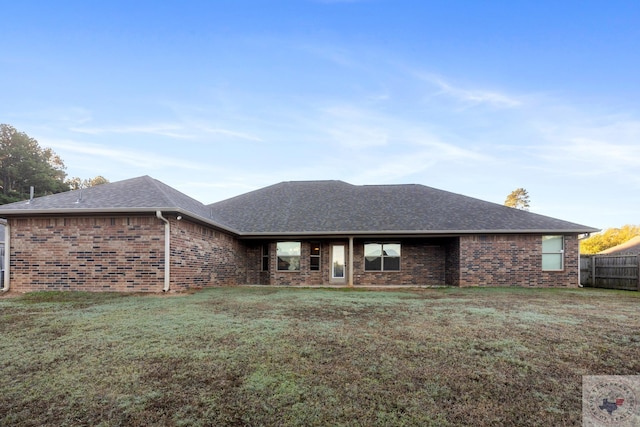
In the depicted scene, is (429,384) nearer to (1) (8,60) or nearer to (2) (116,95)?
(2) (116,95)

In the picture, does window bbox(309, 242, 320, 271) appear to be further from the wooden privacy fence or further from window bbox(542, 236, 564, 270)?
the wooden privacy fence

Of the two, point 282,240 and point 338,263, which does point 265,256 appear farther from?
point 338,263

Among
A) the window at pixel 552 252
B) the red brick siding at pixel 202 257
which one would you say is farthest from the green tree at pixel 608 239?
the red brick siding at pixel 202 257

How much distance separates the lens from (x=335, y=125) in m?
16.9

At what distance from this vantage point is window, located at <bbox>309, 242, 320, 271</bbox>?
15008 mm

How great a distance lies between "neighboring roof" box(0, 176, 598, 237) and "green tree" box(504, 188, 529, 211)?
30.2m

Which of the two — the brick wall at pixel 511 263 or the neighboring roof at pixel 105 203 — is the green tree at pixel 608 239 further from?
the neighboring roof at pixel 105 203

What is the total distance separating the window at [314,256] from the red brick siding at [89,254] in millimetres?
7041

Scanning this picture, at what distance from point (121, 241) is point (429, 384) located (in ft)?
31.9

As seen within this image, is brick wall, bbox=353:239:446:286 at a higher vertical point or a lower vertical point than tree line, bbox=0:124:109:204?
lower

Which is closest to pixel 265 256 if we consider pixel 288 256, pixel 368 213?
pixel 288 256

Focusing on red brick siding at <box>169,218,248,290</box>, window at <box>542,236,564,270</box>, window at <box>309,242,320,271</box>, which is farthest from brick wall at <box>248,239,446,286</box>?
window at <box>542,236,564,270</box>

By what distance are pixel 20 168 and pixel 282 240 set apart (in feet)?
123

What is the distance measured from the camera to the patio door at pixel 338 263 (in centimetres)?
1513
